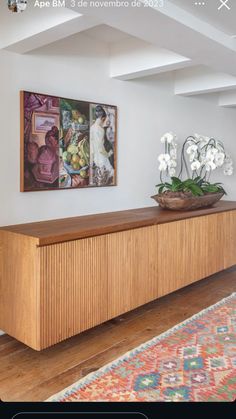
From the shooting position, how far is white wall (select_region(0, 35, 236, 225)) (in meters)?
2.65

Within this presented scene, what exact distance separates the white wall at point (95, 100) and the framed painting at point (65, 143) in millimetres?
71

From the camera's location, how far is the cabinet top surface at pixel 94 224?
2.35 metres

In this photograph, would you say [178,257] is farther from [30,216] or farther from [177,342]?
[30,216]

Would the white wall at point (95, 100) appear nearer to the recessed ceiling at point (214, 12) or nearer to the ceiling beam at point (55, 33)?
the ceiling beam at point (55, 33)

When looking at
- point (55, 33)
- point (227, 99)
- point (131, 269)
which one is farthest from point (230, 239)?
point (55, 33)

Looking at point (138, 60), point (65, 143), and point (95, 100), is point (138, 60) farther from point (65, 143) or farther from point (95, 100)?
point (65, 143)

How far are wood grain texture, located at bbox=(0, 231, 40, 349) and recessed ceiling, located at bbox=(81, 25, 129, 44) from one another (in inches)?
71.6

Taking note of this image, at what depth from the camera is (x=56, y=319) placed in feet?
7.72

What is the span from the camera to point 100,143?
329cm

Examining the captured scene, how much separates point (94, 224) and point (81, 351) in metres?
0.86

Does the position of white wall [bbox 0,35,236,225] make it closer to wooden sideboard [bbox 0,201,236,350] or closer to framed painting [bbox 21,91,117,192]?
framed painting [bbox 21,91,117,192]

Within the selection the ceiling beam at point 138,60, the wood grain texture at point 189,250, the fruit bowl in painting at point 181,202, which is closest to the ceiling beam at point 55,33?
the ceiling beam at point 138,60
